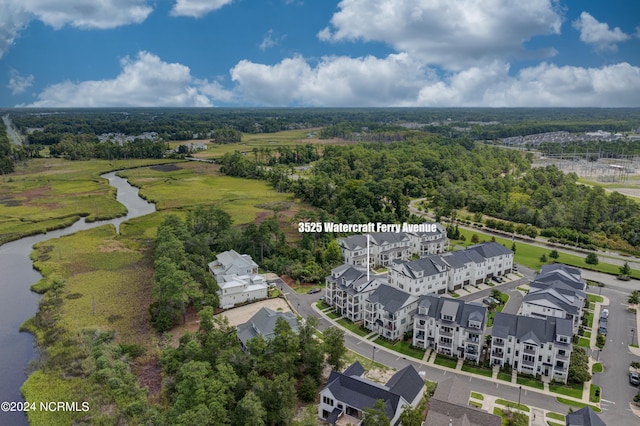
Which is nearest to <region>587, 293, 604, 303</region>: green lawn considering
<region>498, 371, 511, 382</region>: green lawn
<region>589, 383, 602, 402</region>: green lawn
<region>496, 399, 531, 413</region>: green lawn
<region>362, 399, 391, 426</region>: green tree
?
<region>589, 383, 602, 402</region>: green lawn

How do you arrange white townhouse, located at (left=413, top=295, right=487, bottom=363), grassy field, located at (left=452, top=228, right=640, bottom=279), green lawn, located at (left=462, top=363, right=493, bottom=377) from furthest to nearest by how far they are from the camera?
grassy field, located at (left=452, top=228, right=640, bottom=279) < white townhouse, located at (left=413, top=295, right=487, bottom=363) < green lawn, located at (left=462, top=363, right=493, bottom=377)

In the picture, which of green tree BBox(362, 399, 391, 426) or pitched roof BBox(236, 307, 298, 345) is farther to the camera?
pitched roof BBox(236, 307, 298, 345)

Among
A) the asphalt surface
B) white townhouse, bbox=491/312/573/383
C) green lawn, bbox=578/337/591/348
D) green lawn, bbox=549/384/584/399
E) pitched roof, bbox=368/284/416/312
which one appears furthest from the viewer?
pitched roof, bbox=368/284/416/312

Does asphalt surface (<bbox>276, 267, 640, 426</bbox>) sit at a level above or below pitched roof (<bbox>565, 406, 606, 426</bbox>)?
below

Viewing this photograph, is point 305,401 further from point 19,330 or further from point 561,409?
point 19,330

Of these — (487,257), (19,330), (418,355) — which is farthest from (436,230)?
(19,330)

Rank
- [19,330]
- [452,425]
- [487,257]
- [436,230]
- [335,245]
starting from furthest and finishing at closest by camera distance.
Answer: [436,230]
[335,245]
[487,257]
[19,330]
[452,425]

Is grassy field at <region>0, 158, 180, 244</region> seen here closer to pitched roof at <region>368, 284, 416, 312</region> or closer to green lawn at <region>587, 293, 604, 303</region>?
pitched roof at <region>368, 284, 416, 312</region>
